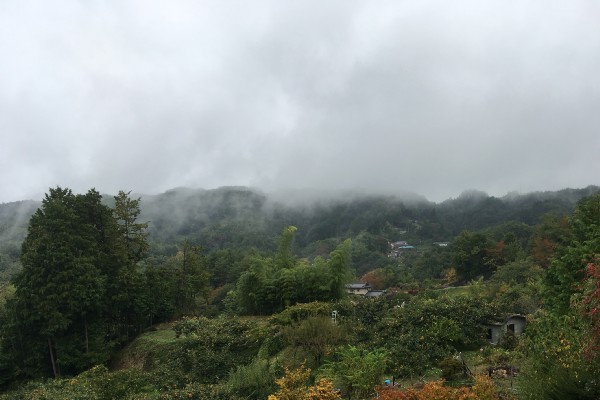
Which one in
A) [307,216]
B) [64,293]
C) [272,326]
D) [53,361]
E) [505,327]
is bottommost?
[505,327]

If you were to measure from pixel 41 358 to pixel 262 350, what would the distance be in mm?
11529

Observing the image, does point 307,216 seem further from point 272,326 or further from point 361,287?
point 272,326

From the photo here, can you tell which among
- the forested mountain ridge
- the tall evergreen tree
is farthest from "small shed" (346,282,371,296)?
the forested mountain ridge

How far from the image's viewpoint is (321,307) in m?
16.8

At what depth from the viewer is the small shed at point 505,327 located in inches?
571

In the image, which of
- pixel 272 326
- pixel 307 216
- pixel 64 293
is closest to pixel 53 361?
pixel 64 293

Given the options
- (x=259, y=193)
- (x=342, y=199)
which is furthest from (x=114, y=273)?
(x=259, y=193)

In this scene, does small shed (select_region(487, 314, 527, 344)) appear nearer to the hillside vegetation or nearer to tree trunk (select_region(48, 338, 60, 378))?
the hillside vegetation

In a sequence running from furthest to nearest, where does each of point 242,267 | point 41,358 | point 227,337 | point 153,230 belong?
point 153,230 → point 242,267 → point 41,358 → point 227,337

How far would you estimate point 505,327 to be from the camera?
47.9 ft

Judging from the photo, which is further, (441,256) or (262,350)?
(441,256)

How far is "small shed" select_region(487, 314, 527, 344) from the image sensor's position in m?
14.5

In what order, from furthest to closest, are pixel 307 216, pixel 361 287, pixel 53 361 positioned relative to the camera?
1. pixel 307 216
2. pixel 361 287
3. pixel 53 361

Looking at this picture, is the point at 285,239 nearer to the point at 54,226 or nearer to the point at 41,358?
the point at 54,226
